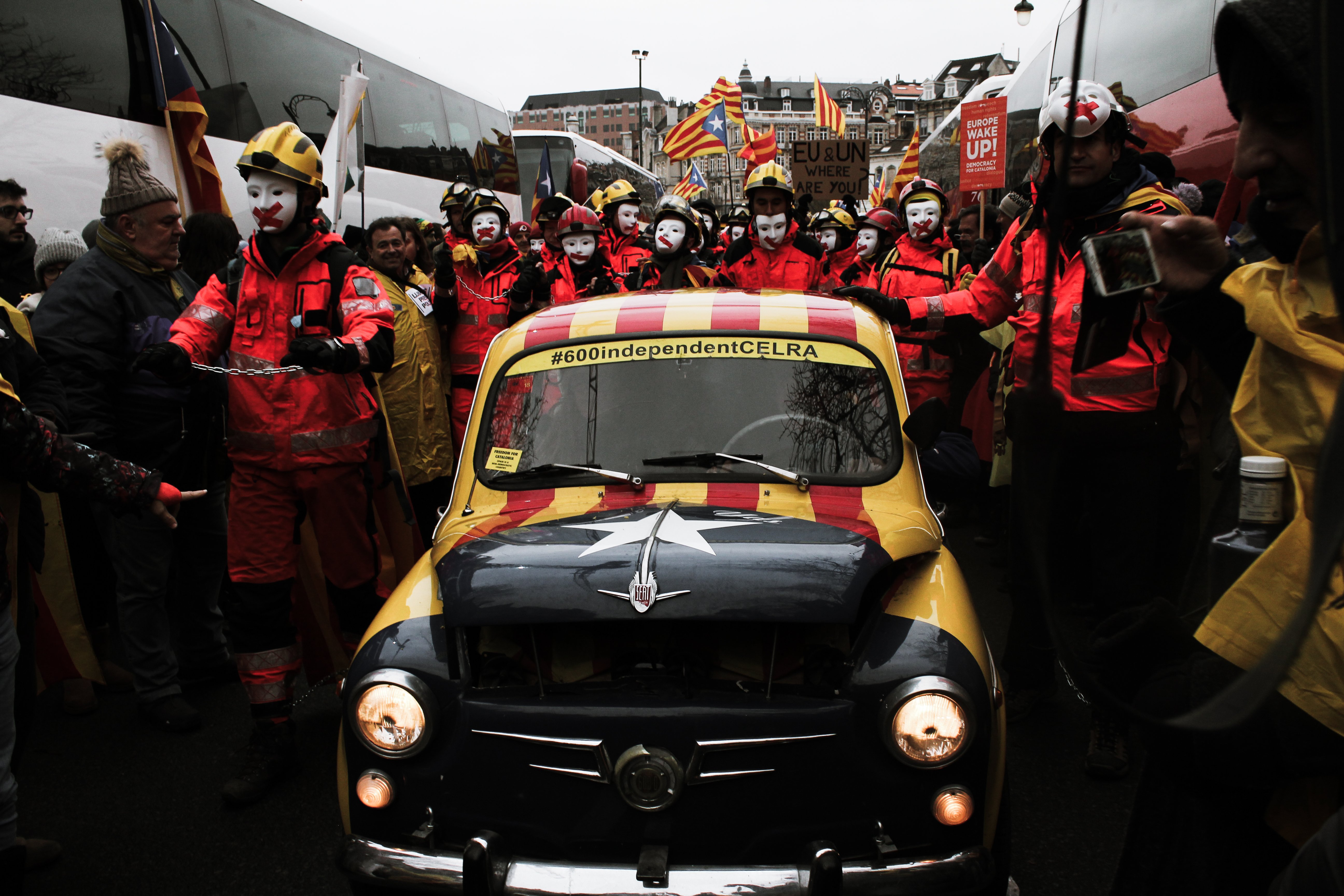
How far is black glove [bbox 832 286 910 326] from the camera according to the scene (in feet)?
12.9

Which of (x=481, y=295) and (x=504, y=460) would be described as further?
(x=481, y=295)

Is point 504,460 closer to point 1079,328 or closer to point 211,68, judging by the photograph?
point 1079,328

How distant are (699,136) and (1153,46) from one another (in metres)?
11.8

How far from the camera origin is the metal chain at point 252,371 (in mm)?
3652

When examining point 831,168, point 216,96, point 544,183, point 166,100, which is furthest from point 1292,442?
point 544,183

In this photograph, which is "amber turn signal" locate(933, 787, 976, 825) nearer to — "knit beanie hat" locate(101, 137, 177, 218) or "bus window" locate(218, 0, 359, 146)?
"knit beanie hat" locate(101, 137, 177, 218)

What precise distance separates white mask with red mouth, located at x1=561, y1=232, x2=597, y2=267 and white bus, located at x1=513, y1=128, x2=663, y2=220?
10.1 meters

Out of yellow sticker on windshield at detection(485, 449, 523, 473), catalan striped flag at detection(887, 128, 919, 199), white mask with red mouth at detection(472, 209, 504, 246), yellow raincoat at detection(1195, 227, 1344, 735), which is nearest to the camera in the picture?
yellow raincoat at detection(1195, 227, 1344, 735)

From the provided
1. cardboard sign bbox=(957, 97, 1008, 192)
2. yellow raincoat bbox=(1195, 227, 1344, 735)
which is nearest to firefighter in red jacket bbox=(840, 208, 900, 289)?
cardboard sign bbox=(957, 97, 1008, 192)

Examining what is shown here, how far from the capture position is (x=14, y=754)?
2797 millimetres

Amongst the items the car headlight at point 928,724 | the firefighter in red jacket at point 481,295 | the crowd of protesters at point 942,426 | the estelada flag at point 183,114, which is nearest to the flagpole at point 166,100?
the estelada flag at point 183,114

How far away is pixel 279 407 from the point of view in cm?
367

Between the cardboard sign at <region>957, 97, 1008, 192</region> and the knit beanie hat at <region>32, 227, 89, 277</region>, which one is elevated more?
the cardboard sign at <region>957, 97, 1008, 192</region>

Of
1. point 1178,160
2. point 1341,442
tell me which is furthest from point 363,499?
point 1178,160
